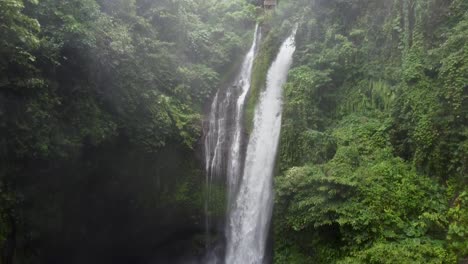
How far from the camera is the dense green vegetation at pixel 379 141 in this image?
913 centimetres

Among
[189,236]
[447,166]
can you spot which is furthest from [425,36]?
[189,236]

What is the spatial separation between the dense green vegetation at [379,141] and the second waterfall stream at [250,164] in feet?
3.22

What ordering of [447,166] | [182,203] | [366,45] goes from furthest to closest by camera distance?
[182,203], [366,45], [447,166]

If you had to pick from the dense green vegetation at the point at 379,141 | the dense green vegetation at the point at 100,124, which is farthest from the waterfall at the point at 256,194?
the dense green vegetation at the point at 100,124

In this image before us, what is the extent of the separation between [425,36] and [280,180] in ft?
19.6

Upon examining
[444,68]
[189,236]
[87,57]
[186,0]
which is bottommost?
[189,236]

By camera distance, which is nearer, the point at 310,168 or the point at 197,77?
the point at 310,168

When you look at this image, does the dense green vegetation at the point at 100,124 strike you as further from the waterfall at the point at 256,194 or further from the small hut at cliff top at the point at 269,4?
the small hut at cliff top at the point at 269,4

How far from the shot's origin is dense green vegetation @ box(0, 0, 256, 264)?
959 cm

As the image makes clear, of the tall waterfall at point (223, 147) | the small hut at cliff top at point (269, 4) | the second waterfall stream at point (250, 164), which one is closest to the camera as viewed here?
the second waterfall stream at point (250, 164)

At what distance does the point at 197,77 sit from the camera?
53.2 ft

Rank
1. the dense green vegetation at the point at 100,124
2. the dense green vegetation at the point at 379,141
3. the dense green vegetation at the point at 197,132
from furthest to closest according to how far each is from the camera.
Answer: the dense green vegetation at the point at 100,124 < the dense green vegetation at the point at 197,132 < the dense green vegetation at the point at 379,141

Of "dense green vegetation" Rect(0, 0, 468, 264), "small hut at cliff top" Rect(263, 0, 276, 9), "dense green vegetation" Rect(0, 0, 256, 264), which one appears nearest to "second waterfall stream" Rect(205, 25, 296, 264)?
"dense green vegetation" Rect(0, 0, 468, 264)

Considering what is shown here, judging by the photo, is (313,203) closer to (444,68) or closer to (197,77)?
(444,68)
